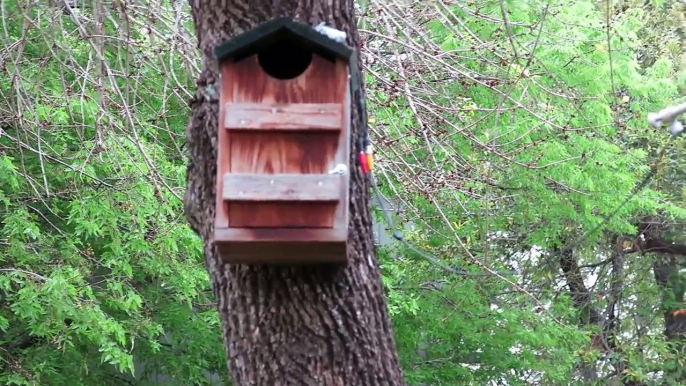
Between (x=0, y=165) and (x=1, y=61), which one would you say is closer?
(x=1, y=61)

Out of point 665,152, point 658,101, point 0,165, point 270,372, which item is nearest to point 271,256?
point 270,372

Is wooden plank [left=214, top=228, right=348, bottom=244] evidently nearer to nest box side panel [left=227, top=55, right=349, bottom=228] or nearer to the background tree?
nest box side panel [left=227, top=55, right=349, bottom=228]

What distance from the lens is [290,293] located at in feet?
8.32

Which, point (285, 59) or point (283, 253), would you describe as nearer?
point (283, 253)

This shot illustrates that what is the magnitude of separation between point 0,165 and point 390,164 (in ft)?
7.52

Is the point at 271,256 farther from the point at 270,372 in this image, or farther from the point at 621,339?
the point at 621,339

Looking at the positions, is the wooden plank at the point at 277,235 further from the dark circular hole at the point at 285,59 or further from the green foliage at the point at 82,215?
the green foliage at the point at 82,215

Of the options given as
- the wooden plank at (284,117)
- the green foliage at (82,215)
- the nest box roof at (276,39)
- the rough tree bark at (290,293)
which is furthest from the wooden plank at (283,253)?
the green foliage at (82,215)

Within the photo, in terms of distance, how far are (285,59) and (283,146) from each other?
1.42ft

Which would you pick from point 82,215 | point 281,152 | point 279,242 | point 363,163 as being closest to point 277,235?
point 279,242

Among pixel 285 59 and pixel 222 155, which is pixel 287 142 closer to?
pixel 222 155

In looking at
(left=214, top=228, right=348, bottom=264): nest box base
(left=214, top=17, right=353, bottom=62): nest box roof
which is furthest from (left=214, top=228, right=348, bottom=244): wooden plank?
(left=214, top=17, right=353, bottom=62): nest box roof

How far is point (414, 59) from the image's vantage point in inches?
236

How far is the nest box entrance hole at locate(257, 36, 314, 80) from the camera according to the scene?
252 centimetres
